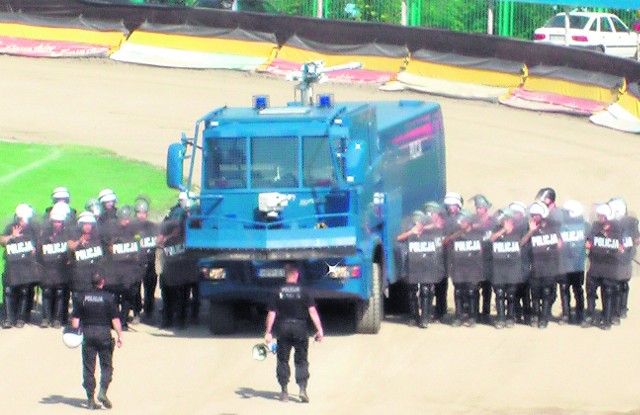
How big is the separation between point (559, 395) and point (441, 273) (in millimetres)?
4029

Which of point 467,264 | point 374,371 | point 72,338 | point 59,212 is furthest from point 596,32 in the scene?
point 72,338

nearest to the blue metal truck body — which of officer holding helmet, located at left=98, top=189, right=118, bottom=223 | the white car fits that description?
officer holding helmet, located at left=98, top=189, right=118, bottom=223

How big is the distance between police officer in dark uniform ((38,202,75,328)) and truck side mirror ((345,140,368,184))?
407cm

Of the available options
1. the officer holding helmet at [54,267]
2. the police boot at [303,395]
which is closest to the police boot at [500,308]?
the police boot at [303,395]

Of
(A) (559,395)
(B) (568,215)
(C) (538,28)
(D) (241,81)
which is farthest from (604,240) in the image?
(C) (538,28)

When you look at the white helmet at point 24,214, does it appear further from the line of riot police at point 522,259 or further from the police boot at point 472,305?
the police boot at point 472,305

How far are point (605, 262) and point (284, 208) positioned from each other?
15.0 ft

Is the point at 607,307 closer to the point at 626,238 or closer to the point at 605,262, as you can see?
the point at 605,262

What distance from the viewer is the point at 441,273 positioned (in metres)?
20.9

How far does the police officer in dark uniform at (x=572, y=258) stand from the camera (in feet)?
68.6

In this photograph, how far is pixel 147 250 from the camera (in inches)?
838

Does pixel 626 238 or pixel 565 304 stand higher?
pixel 626 238

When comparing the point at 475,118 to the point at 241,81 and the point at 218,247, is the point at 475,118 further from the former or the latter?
the point at 218,247

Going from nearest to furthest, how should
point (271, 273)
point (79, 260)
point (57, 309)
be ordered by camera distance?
point (271, 273) → point (79, 260) → point (57, 309)
